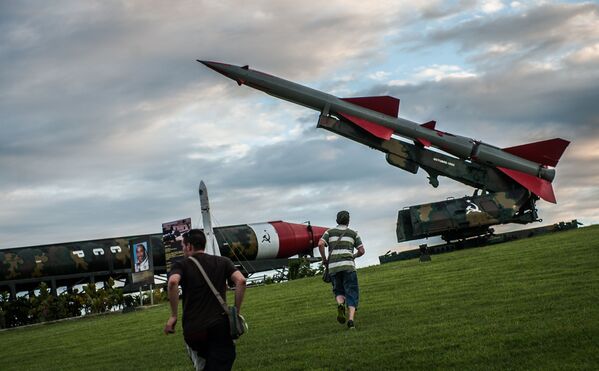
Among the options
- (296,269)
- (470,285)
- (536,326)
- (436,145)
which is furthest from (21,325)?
(536,326)

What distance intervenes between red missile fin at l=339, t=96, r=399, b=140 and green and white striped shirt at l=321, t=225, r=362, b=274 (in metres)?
15.9

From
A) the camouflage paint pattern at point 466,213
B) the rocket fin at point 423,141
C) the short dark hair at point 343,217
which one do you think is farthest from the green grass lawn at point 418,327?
the rocket fin at point 423,141

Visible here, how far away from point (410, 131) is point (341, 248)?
17.2 m

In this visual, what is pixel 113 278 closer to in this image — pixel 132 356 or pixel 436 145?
pixel 436 145

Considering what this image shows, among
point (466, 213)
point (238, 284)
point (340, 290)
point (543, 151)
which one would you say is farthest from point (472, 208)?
point (238, 284)

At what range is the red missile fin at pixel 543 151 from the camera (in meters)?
31.0

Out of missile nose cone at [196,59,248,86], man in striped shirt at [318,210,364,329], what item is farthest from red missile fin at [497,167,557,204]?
man in striped shirt at [318,210,364,329]

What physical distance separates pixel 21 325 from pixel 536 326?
2930cm

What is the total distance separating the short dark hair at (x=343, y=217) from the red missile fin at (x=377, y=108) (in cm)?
1585

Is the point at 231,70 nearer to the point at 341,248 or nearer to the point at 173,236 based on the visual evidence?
the point at 173,236

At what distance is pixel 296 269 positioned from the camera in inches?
1457

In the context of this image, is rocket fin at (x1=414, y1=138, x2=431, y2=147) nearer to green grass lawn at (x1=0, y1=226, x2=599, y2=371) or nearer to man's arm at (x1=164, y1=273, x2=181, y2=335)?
green grass lawn at (x1=0, y1=226, x2=599, y2=371)

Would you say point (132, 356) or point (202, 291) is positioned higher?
point (202, 291)

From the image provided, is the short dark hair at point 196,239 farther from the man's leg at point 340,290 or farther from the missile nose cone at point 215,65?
the missile nose cone at point 215,65
